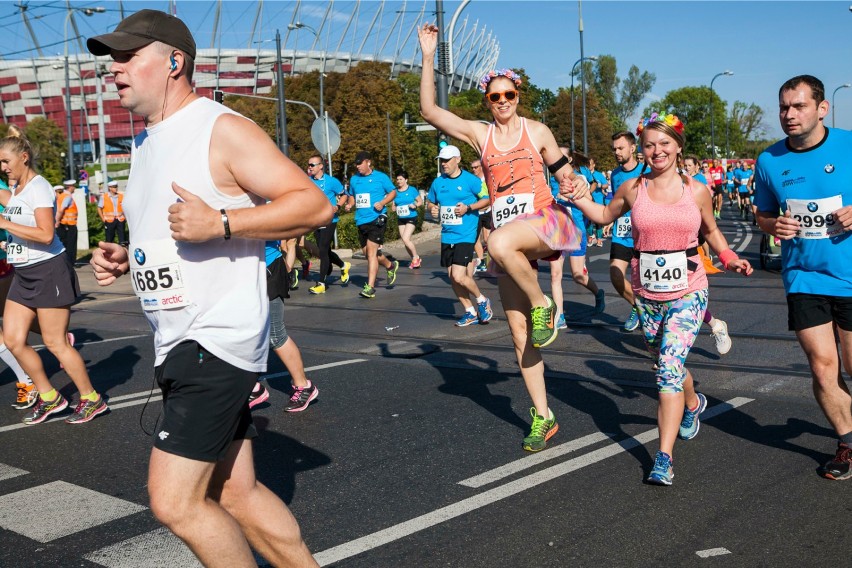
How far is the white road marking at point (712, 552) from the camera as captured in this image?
368 centimetres

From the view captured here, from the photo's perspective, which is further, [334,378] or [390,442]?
[334,378]

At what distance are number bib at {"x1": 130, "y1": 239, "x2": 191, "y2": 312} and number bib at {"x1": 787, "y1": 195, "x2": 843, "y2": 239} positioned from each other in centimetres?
332

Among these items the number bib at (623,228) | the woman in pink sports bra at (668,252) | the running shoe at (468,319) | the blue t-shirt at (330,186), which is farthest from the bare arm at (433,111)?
the blue t-shirt at (330,186)

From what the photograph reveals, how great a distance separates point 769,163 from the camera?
488 cm

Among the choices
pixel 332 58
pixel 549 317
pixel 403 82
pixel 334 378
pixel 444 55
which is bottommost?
pixel 334 378

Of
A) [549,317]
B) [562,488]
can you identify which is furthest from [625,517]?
[549,317]

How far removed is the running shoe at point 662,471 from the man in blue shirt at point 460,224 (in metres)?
5.79

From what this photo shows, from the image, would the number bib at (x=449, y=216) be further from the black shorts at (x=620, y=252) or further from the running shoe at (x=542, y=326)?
the running shoe at (x=542, y=326)

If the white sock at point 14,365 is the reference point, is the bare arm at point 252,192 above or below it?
above

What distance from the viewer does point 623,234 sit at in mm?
9305

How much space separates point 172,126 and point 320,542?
78.3 inches

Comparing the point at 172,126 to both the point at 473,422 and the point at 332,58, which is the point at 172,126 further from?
the point at 332,58

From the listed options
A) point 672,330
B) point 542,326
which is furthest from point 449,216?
point 672,330

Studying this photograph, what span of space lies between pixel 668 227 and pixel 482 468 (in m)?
1.65
